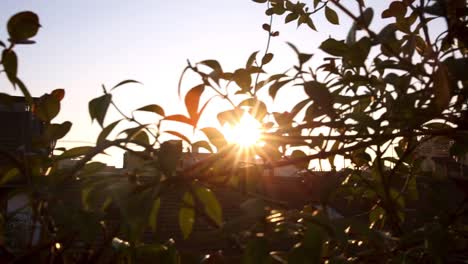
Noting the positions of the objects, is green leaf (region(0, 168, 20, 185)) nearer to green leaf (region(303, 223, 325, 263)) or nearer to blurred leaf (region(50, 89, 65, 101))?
blurred leaf (region(50, 89, 65, 101))

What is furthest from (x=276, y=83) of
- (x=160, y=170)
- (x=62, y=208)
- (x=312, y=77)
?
(x=62, y=208)

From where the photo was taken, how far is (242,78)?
1.13m

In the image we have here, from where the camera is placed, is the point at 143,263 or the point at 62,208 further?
the point at 143,263

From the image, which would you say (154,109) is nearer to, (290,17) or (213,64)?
(213,64)

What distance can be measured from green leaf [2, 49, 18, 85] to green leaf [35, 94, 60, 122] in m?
0.27

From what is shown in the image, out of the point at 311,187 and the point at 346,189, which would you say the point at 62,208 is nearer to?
the point at 311,187

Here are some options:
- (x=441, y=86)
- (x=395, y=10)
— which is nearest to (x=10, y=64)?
(x=441, y=86)

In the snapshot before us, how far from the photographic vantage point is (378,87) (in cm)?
105

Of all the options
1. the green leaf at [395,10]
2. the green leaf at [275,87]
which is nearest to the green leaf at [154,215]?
the green leaf at [275,87]

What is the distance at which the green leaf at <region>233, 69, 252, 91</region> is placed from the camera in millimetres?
1118

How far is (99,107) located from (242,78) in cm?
34

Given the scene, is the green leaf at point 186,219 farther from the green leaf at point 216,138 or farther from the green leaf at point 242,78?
the green leaf at point 242,78

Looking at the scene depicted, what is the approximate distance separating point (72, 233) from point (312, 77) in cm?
48

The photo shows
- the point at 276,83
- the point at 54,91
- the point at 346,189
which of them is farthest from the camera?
the point at 346,189
